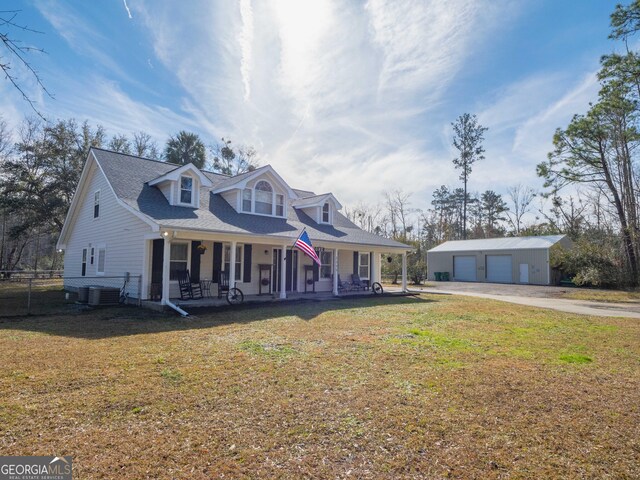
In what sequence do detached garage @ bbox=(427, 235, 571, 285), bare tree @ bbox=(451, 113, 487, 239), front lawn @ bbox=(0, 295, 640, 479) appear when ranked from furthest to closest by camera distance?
bare tree @ bbox=(451, 113, 487, 239), detached garage @ bbox=(427, 235, 571, 285), front lawn @ bbox=(0, 295, 640, 479)

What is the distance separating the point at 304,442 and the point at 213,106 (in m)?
14.1

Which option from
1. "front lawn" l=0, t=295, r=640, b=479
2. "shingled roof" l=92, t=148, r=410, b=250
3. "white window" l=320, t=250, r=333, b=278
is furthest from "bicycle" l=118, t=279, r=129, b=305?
"white window" l=320, t=250, r=333, b=278

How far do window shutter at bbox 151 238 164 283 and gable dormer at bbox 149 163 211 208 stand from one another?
1809mm

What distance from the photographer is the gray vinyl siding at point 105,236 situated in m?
12.9

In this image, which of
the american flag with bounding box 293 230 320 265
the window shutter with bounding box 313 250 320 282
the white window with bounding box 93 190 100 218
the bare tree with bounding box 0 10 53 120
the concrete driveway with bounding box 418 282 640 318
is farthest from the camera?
the window shutter with bounding box 313 250 320 282

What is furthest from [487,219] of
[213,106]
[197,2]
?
[197,2]

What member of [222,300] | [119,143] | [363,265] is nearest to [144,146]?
[119,143]

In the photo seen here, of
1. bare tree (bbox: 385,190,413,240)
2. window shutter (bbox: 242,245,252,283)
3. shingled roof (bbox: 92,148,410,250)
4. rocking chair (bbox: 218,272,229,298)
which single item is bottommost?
rocking chair (bbox: 218,272,229,298)

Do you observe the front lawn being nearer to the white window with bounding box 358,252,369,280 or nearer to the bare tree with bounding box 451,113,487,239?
the white window with bounding box 358,252,369,280

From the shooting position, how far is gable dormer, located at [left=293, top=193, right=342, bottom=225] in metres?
18.7

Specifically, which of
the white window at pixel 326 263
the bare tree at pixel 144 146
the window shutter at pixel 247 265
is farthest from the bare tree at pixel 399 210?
the window shutter at pixel 247 265

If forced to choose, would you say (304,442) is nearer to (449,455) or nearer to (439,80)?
(449,455)

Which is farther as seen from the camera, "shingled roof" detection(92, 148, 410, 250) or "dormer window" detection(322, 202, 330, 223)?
"dormer window" detection(322, 202, 330, 223)

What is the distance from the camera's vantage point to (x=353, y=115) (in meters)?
15.1
